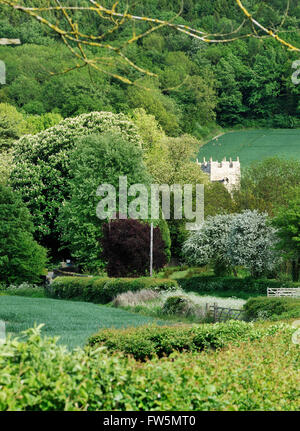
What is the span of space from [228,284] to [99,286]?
8.90 m

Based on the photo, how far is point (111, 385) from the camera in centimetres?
633

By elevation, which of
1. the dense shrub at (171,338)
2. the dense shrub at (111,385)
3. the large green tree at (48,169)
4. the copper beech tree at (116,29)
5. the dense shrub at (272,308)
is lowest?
the dense shrub at (272,308)

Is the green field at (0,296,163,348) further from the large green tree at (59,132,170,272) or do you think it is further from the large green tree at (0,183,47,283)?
the large green tree at (59,132,170,272)

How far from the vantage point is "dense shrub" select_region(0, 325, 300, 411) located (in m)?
5.79

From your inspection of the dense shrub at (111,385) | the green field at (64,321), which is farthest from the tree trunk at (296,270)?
the dense shrub at (111,385)

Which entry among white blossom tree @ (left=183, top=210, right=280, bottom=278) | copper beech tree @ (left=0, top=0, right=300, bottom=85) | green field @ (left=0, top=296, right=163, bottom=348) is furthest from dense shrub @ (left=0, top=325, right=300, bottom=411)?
white blossom tree @ (left=183, top=210, right=280, bottom=278)

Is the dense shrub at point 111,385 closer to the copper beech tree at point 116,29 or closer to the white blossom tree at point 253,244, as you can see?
the copper beech tree at point 116,29

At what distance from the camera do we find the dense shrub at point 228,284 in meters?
39.4

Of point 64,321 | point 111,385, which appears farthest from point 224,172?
point 111,385

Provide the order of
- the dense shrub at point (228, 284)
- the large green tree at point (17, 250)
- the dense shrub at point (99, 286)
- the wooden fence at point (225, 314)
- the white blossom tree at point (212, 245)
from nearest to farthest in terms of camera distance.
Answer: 1. the wooden fence at point (225, 314)
2. the dense shrub at point (99, 286)
3. the dense shrub at point (228, 284)
4. the white blossom tree at point (212, 245)
5. the large green tree at point (17, 250)

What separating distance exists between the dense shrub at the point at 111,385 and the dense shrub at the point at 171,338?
505cm

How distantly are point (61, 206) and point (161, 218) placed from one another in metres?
7.94

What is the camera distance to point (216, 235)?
4481 cm
